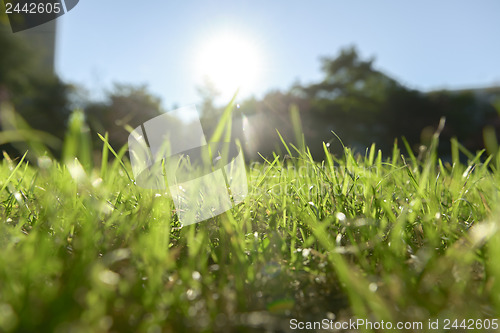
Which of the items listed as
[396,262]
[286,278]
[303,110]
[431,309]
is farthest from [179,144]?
[303,110]

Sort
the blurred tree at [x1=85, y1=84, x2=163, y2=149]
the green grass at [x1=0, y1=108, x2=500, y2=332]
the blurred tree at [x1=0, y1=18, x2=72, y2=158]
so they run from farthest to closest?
the blurred tree at [x1=85, y1=84, x2=163, y2=149] → the blurred tree at [x1=0, y1=18, x2=72, y2=158] → the green grass at [x1=0, y1=108, x2=500, y2=332]

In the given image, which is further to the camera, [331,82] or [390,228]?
[331,82]

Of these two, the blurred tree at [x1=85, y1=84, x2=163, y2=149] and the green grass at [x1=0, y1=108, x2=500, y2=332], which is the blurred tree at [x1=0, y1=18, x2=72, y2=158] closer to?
the blurred tree at [x1=85, y1=84, x2=163, y2=149]

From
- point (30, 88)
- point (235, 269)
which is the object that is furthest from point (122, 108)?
point (235, 269)

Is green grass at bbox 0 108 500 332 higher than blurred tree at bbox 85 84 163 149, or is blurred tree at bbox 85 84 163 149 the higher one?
green grass at bbox 0 108 500 332

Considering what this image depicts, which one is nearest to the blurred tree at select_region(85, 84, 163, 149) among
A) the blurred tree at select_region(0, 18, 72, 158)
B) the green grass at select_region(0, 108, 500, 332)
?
the blurred tree at select_region(0, 18, 72, 158)

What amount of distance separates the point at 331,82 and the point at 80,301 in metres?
23.0

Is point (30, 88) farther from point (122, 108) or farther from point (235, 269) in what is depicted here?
point (235, 269)

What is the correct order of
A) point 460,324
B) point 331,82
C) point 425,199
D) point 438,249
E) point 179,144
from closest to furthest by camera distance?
point 460,324 < point 438,249 < point 425,199 < point 179,144 < point 331,82

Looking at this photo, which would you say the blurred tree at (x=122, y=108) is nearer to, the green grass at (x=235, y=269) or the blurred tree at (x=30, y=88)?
the blurred tree at (x=30, y=88)

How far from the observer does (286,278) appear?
2.78 feet

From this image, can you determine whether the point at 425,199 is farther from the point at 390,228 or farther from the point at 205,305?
the point at 205,305

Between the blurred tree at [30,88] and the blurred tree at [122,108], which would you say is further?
the blurred tree at [122,108]

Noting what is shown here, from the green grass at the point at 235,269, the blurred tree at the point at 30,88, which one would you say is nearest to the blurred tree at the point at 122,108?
the blurred tree at the point at 30,88
